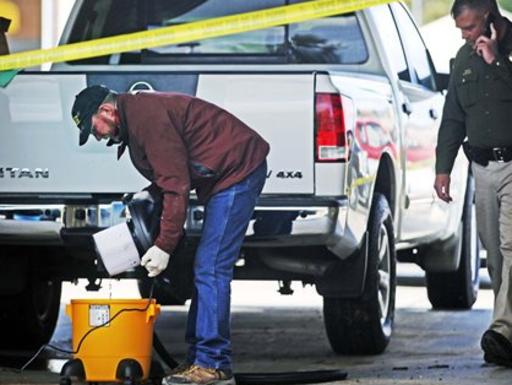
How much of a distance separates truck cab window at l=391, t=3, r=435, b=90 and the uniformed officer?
1.97 metres

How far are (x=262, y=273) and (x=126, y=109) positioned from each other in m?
1.74

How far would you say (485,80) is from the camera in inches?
372

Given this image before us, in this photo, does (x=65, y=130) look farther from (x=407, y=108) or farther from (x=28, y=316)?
(x=407, y=108)

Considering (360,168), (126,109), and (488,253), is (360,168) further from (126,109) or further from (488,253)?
(126,109)

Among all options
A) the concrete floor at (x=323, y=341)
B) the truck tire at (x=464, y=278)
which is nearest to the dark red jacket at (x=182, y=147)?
the concrete floor at (x=323, y=341)

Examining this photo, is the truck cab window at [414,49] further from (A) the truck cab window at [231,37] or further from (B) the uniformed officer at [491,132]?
(B) the uniformed officer at [491,132]

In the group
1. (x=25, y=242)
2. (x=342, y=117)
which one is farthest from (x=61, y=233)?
(x=342, y=117)

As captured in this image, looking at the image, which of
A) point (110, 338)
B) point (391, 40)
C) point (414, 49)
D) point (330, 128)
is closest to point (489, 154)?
point (330, 128)

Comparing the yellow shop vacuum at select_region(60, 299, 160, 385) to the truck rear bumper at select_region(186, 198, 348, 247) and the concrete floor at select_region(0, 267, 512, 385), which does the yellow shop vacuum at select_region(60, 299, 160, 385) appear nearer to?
the concrete floor at select_region(0, 267, 512, 385)

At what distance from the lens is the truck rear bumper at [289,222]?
8883 millimetres

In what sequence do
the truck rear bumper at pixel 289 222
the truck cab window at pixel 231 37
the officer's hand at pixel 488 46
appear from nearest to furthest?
1. the truck rear bumper at pixel 289 222
2. the officer's hand at pixel 488 46
3. the truck cab window at pixel 231 37

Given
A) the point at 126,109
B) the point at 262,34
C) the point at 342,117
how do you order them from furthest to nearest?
the point at 262,34 → the point at 342,117 → the point at 126,109

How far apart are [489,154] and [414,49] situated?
2.59 meters

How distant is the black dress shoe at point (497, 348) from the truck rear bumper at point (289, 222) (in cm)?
103
